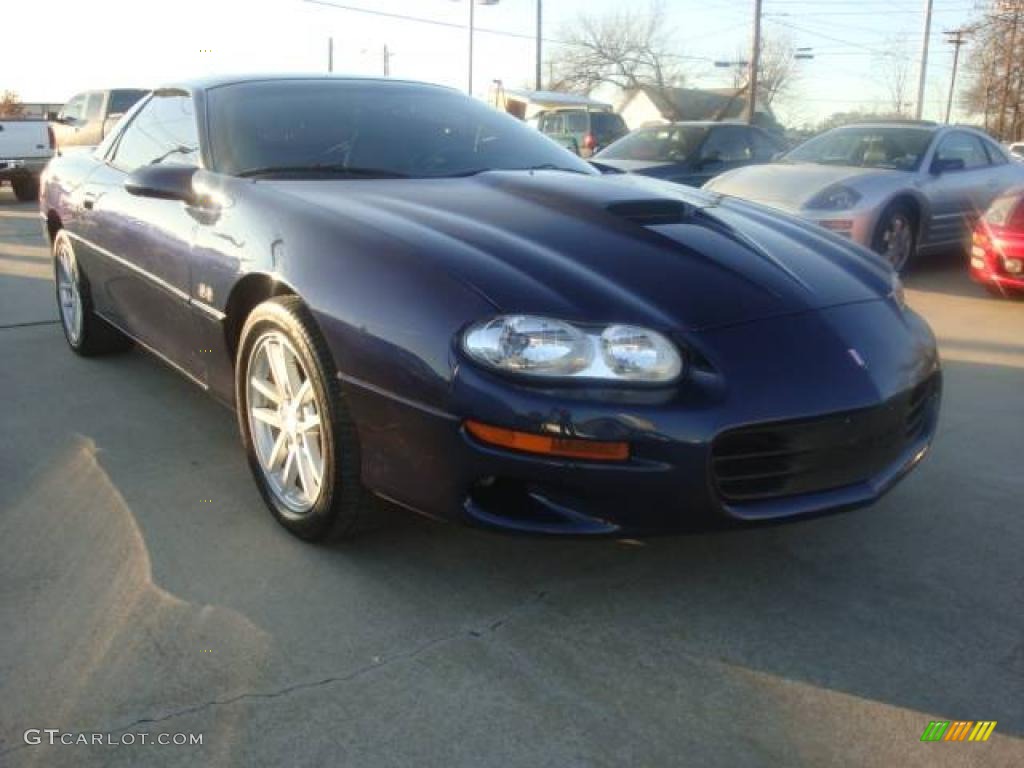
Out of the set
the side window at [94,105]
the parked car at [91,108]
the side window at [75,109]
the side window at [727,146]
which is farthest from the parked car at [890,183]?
the side window at [75,109]

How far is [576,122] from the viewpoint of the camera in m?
19.6

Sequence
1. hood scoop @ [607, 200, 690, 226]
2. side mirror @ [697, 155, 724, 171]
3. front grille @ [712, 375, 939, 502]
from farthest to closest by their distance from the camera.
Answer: side mirror @ [697, 155, 724, 171] → hood scoop @ [607, 200, 690, 226] → front grille @ [712, 375, 939, 502]

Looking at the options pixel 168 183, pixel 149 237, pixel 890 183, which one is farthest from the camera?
pixel 890 183

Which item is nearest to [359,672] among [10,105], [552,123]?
[552,123]

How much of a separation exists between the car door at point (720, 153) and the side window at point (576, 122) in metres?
8.84

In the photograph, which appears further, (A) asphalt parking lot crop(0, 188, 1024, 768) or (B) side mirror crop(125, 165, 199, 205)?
(B) side mirror crop(125, 165, 199, 205)

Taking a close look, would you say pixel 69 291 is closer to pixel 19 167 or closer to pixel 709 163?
pixel 709 163

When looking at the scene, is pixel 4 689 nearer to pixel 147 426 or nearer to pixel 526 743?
pixel 526 743

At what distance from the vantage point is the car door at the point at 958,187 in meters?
7.85

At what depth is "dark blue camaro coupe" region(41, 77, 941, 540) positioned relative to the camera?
2.25 meters

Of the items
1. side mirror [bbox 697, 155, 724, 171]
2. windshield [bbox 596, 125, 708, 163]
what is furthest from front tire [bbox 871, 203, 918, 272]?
windshield [bbox 596, 125, 708, 163]

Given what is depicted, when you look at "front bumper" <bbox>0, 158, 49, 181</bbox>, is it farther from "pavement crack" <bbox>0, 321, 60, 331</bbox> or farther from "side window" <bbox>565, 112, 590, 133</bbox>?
"pavement crack" <bbox>0, 321, 60, 331</bbox>

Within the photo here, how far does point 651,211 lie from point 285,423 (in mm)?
1311

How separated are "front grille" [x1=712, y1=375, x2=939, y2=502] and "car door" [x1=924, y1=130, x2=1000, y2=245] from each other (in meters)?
5.94
